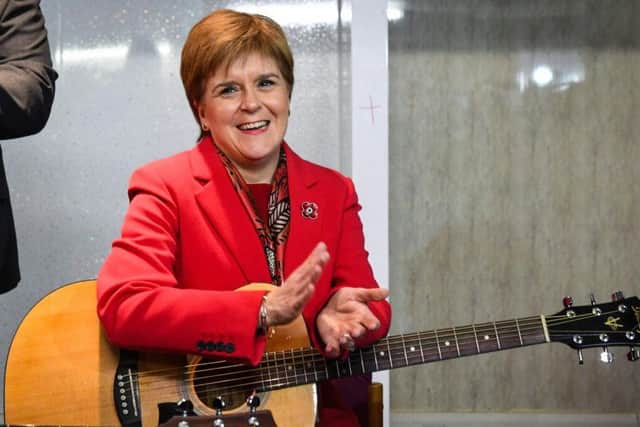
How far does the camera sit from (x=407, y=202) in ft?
11.1

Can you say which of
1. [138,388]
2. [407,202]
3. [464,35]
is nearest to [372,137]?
[407,202]

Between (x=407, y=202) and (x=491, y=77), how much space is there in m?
0.59

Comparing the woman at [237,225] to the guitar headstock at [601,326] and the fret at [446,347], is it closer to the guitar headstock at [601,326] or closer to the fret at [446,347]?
the fret at [446,347]

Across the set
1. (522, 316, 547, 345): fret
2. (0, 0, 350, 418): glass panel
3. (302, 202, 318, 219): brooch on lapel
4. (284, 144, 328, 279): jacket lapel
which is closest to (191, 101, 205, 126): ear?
(284, 144, 328, 279): jacket lapel

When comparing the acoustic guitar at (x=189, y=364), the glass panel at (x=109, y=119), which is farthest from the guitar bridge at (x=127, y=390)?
the glass panel at (x=109, y=119)

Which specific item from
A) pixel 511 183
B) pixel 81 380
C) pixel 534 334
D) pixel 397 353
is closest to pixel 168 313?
pixel 81 380

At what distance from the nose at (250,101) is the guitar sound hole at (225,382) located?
590 mm

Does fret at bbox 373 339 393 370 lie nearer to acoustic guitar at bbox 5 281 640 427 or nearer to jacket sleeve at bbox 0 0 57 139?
acoustic guitar at bbox 5 281 640 427

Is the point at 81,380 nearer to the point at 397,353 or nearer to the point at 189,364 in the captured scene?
the point at 189,364

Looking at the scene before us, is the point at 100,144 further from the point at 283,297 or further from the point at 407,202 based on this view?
the point at 283,297

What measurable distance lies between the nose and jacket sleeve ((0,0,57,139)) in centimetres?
47

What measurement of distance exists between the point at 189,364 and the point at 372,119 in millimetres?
1399

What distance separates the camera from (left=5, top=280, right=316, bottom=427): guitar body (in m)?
1.82

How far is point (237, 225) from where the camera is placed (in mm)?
1999
